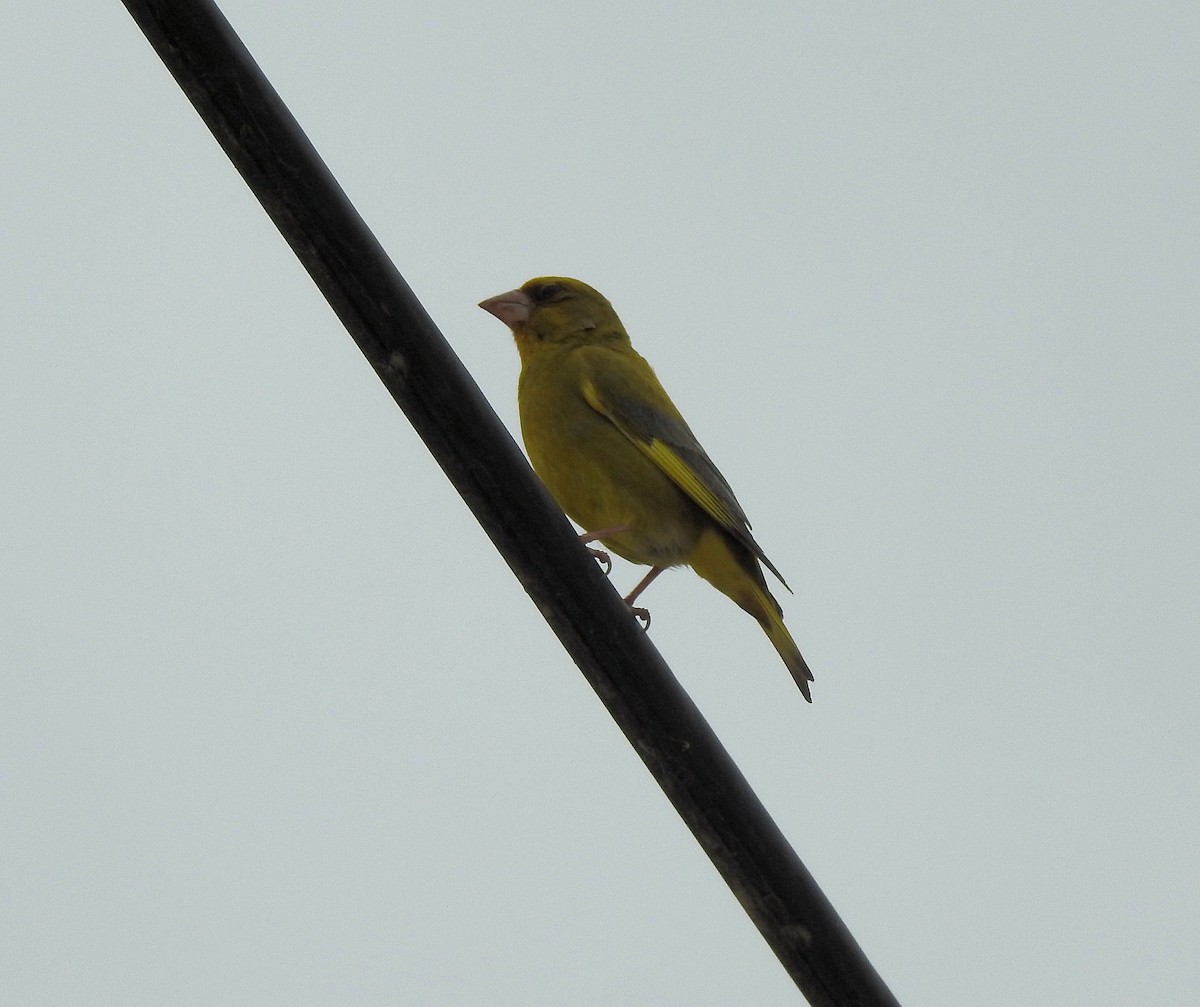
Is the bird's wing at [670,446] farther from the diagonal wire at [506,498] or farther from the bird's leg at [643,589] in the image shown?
the diagonal wire at [506,498]

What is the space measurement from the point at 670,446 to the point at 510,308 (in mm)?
1140

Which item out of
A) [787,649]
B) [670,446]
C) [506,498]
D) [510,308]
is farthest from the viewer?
[510,308]

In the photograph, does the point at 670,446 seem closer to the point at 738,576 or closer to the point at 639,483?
the point at 639,483

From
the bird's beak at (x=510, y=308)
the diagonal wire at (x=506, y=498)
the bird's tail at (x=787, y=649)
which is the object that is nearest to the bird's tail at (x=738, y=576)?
the bird's tail at (x=787, y=649)

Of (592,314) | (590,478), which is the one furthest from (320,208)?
(592,314)

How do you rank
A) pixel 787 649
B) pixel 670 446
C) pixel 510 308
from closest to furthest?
pixel 787 649 < pixel 670 446 < pixel 510 308

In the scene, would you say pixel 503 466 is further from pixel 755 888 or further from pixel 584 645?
pixel 755 888

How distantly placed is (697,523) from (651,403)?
1.77ft

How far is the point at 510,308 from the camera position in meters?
6.26

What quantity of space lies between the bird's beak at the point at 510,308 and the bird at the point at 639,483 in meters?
0.50

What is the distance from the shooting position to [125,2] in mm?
2416

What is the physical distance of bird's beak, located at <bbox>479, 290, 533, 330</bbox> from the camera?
6.24 meters

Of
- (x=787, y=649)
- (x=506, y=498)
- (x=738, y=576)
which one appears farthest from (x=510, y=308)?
(x=506, y=498)

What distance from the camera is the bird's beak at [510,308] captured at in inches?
246
